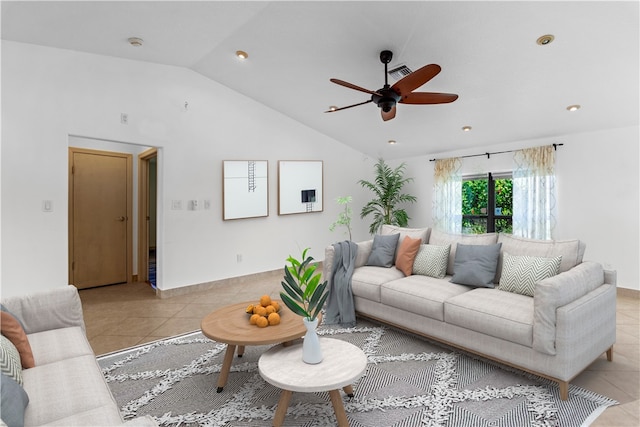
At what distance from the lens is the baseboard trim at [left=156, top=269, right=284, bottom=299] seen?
443cm

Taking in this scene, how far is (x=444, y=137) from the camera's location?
5219mm

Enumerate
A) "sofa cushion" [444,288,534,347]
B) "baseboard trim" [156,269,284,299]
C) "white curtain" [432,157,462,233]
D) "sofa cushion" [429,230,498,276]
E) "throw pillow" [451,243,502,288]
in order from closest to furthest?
"sofa cushion" [444,288,534,347] < "throw pillow" [451,243,502,288] < "sofa cushion" [429,230,498,276] < "baseboard trim" [156,269,284,299] < "white curtain" [432,157,462,233]

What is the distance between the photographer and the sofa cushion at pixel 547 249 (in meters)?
2.65

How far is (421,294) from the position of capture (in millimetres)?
2848

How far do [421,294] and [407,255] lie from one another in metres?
0.69

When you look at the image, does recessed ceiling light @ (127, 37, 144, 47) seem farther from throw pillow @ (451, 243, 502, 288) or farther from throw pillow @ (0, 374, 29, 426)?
throw pillow @ (451, 243, 502, 288)

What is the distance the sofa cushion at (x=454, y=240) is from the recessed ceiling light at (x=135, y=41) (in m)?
3.75

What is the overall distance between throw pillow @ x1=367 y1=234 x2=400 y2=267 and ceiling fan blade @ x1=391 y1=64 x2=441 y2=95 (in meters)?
1.63

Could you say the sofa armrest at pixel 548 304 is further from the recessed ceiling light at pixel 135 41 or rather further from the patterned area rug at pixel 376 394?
the recessed ceiling light at pixel 135 41

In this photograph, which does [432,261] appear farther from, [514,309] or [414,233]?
[514,309]

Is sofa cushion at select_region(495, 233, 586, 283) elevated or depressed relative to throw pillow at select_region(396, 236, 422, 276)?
elevated

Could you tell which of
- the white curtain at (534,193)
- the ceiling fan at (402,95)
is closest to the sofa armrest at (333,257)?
the ceiling fan at (402,95)

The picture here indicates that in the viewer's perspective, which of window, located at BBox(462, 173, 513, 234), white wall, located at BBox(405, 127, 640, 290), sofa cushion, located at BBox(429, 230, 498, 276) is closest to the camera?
sofa cushion, located at BBox(429, 230, 498, 276)

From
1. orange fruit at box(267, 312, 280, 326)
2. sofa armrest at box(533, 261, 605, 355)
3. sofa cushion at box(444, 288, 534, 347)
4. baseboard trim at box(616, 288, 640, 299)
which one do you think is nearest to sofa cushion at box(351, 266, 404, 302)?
sofa cushion at box(444, 288, 534, 347)
